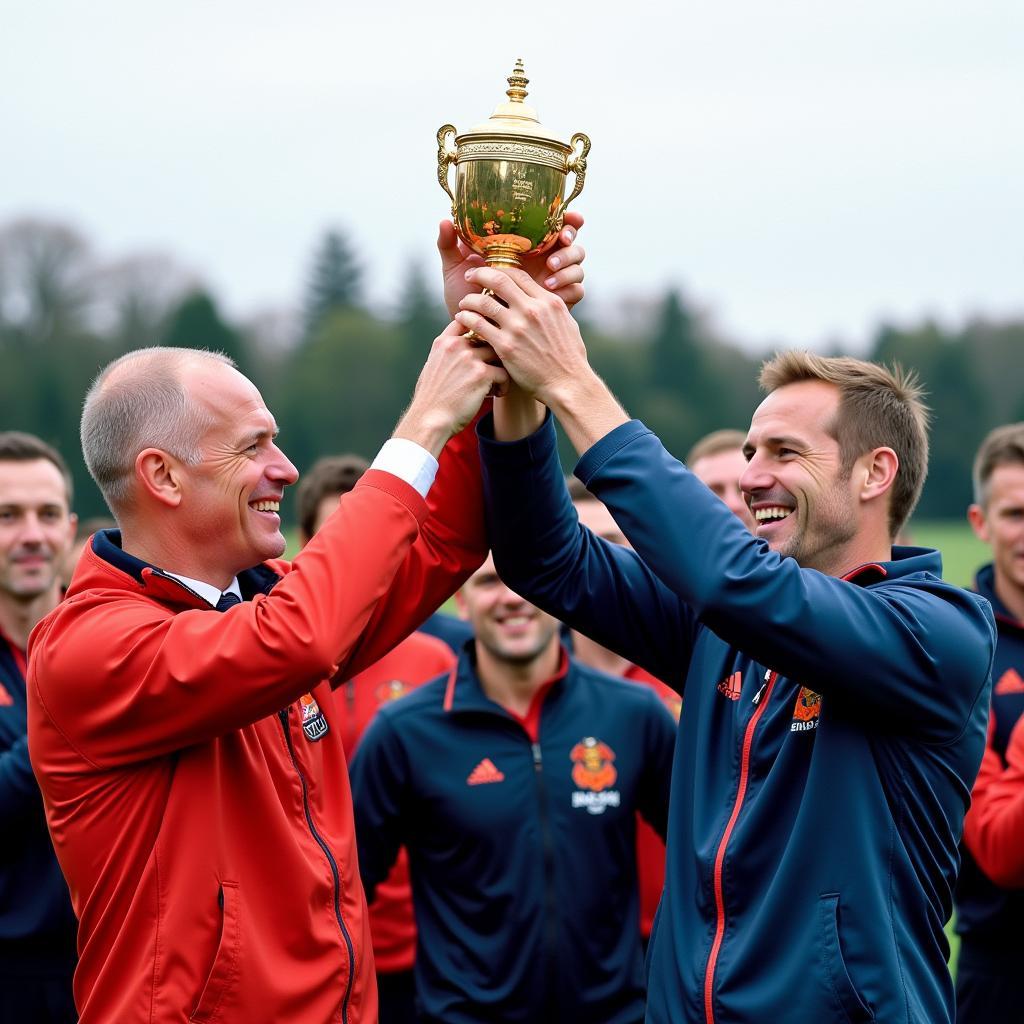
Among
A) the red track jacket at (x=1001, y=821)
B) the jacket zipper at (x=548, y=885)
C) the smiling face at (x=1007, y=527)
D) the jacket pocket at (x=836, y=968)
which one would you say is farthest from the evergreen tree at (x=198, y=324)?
the jacket pocket at (x=836, y=968)

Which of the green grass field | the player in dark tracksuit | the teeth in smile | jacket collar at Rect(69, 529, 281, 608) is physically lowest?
the green grass field

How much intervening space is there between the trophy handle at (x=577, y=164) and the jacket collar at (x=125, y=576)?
1429 mm

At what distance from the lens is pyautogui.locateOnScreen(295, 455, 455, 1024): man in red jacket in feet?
20.0

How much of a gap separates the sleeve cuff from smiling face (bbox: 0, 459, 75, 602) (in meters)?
2.95

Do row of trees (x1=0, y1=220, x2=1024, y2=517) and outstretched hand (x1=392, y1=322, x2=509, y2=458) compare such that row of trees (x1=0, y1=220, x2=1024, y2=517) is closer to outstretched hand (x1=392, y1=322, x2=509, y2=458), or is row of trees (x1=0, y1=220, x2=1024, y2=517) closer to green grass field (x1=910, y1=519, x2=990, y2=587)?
green grass field (x1=910, y1=519, x2=990, y2=587)

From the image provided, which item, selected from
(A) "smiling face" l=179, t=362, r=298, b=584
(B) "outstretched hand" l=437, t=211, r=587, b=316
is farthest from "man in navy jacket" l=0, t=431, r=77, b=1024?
(B) "outstretched hand" l=437, t=211, r=587, b=316

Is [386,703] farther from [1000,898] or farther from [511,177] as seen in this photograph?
[511,177]

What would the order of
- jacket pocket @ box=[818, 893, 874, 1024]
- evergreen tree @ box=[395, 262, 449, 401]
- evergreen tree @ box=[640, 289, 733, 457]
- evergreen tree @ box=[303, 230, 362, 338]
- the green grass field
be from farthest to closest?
evergreen tree @ box=[303, 230, 362, 338] → evergreen tree @ box=[640, 289, 733, 457] → evergreen tree @ box=[395, 262, 449, 401] → the green grass field → jacket pocket @ box=[818, 893, 874, 1024]

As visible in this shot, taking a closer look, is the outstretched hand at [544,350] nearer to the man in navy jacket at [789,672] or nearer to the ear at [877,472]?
the man in navy jacket at [789,672]

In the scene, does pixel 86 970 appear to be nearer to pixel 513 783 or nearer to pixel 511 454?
pixel 511 454

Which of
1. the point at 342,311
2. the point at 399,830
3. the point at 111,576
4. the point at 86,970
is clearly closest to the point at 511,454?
the point at 111,576

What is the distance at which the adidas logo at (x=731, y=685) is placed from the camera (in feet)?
12.4

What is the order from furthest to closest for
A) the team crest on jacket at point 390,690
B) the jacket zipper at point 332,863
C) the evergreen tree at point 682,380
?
1. the evergreen tree at point 682,380
2. the team crest on jacket at point 390,690
3. the jacket zipper at point 332,863

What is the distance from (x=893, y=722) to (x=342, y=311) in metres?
59.3
